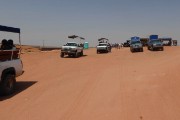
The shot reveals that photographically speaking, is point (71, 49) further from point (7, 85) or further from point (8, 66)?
point (7, 85)

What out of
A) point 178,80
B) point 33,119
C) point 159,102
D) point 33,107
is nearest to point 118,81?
point 178,80

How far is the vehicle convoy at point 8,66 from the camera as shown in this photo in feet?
37.6

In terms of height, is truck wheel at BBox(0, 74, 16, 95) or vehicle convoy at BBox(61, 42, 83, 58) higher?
vehicle convoy at BBox(61, 42, 83, 58)

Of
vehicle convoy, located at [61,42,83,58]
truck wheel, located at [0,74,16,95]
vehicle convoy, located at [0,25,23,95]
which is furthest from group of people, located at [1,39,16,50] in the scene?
vehicle convoy, located at [61,42,83,58]

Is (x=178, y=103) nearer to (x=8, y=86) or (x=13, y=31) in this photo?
(x=8, y=86)

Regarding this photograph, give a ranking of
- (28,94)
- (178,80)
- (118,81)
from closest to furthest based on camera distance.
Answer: (28,94), (178,80), (118,81)

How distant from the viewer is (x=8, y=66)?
11.9m

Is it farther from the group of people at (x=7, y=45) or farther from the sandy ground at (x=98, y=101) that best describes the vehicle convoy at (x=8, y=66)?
the sandy ground at (x=98, y=101)

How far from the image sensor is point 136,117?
A: 309 inches

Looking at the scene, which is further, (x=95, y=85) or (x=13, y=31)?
(x=13, y=31)

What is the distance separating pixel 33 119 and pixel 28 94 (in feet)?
11.6

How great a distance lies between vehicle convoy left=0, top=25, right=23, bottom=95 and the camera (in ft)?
37.6

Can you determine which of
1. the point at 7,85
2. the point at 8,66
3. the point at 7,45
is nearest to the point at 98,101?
the point at 7,85

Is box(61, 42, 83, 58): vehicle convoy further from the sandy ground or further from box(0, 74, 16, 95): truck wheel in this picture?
box(0, 74, 16, 95): truck wheel
